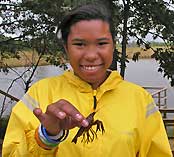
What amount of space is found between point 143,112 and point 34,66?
7.37 m

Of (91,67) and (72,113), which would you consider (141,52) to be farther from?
(72,113)

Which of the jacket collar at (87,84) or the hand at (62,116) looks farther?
the jacket collar at (87,84)

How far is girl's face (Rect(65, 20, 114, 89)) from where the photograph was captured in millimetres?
1551

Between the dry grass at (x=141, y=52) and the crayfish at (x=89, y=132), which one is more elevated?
the crayfish at (x=89, y=132)

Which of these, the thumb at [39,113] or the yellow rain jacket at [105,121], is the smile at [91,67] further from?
the thumb at [39,113]

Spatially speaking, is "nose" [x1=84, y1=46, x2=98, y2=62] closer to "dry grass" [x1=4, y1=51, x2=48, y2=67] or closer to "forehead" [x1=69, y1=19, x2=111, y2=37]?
"forehead" [x1=69, y1=19, x2=111, y2=37]

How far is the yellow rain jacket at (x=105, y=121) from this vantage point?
1517 millimetres

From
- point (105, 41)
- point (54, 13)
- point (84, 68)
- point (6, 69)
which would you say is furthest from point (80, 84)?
point (6, 69)

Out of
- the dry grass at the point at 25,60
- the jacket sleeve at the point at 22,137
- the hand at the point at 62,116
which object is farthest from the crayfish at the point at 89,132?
the dry grass at the point at 25,60

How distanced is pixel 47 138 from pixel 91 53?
1.23 ft

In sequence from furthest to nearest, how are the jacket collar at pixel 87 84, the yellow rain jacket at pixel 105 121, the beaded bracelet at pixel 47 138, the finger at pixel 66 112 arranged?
the jacket collar at pixel 87 84
the yellow rain jacket at pixel 105 121
the beaded bracelet at pixel 47 138
the finger at pixel 66 112

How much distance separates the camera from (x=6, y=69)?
865 centimetres

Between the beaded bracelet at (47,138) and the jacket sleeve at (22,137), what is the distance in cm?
3

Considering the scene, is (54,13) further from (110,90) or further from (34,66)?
(110,90)
